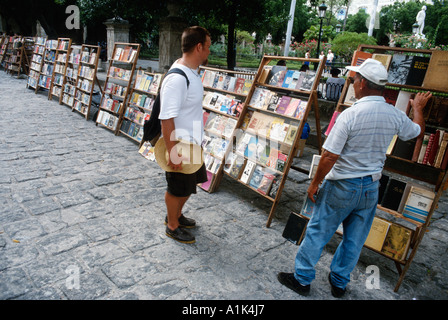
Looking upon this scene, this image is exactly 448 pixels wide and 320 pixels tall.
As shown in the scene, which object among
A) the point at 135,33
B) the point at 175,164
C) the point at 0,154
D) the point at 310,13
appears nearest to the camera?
the point at 175,164

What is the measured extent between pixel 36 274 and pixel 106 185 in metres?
1.86

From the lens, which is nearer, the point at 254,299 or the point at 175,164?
the point at 254,299

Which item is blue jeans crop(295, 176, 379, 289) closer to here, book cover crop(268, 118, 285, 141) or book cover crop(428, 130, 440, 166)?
book cover crop(428, 130, 440, 166)

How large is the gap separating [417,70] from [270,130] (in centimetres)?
168

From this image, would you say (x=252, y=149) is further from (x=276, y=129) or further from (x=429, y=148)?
(x=429, y=148)

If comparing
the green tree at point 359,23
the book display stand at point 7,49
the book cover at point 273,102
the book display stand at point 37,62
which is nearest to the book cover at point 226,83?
the book cover at point 273,102

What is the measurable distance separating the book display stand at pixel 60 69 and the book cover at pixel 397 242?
29.3ft

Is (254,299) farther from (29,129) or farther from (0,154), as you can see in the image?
(29,129)

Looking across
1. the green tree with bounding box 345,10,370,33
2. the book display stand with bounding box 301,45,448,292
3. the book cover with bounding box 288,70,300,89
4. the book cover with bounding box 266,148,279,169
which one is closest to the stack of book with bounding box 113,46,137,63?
the book cover with bounding box 288,70,300,89

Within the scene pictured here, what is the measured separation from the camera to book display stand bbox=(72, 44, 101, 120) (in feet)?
24.6

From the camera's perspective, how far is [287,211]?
409cm

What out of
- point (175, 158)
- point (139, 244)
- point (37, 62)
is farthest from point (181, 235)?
point (37, 62)

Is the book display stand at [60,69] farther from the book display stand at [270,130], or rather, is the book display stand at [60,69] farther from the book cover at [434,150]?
the book cover at [434,150]
